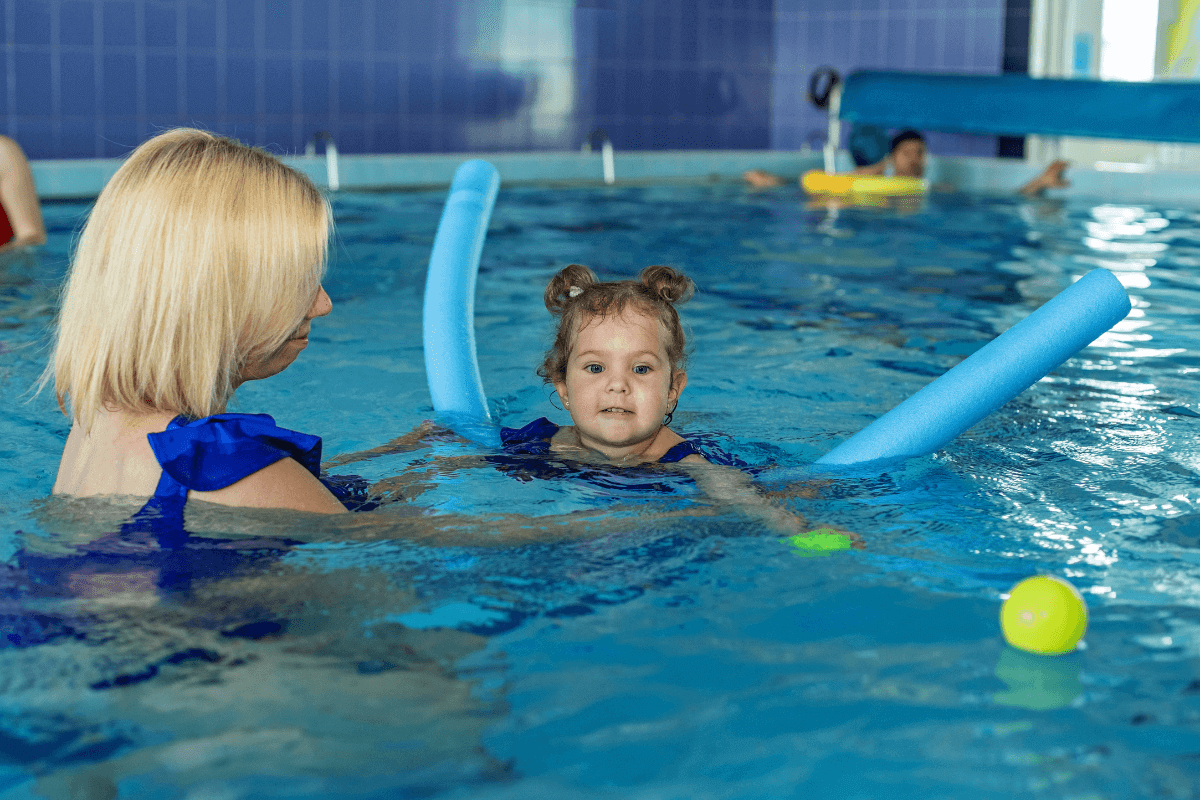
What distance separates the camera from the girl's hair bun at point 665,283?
297cm

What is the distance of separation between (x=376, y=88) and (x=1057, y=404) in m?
8.22

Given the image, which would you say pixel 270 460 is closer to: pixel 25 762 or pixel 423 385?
pixel 25 762

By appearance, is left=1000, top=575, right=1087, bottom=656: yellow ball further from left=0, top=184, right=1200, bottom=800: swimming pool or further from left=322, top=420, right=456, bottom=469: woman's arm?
left=322, top=420, right=456, bottom=469: woman's arm

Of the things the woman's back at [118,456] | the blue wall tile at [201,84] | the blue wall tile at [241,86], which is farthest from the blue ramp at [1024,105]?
the woman's back at [118,456]

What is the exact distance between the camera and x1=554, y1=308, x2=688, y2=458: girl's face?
110 inches

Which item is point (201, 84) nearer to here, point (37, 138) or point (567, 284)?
point (37, 138)

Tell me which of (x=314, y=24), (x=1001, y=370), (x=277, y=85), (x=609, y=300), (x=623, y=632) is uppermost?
(x=314, y=24)

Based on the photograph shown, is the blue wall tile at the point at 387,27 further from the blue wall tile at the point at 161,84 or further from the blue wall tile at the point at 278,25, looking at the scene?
the blue wall tile at the point at 161,84

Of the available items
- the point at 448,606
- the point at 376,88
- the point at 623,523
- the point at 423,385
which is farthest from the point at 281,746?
the point at 376,88

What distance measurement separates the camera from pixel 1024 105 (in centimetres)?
977

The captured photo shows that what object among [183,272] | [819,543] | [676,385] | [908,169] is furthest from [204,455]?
[908,169]

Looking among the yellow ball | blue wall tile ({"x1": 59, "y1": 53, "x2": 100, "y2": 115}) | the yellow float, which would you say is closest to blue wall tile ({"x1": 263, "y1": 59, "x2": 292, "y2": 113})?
blue wall tile ({"x1": 59, "y1": 53, "x2": 100, "y2": 115})

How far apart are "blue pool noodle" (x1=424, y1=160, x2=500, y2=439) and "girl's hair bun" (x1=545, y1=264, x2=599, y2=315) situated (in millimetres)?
392

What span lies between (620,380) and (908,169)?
8.45 meters
